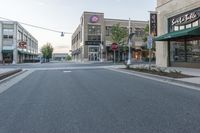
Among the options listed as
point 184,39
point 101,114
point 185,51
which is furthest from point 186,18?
point 101,114

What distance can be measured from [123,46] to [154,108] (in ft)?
178

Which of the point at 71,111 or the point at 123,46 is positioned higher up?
the point at 123,46

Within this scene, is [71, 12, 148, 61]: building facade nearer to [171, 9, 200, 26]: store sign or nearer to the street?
[171, 9, 200, 26]: store sign

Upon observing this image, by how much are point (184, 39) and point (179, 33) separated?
267 cm

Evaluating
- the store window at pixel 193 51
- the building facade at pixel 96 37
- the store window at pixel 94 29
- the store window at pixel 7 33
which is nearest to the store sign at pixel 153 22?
the store window at pixel 193 51

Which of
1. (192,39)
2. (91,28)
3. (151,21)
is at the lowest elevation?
(192,39)

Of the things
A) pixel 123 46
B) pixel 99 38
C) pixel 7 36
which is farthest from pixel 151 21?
pixel 7 36

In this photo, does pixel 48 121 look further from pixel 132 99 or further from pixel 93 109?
pixel 132 99

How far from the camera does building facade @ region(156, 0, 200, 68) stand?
2206 cm

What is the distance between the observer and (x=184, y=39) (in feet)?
79.7

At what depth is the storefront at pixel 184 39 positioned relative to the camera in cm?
2178

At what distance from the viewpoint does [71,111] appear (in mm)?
6711

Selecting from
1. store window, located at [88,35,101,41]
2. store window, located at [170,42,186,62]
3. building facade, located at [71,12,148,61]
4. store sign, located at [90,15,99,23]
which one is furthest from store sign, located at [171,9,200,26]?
store sign, located at [90,15,99,23]

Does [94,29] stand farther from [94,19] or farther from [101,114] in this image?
[101,114]
